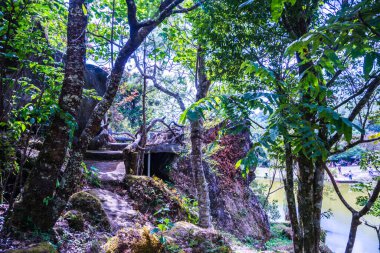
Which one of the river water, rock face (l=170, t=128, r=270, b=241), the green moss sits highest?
rock face (l=170, t=128, r=270, b=241)

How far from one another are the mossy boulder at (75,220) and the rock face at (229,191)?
558cm

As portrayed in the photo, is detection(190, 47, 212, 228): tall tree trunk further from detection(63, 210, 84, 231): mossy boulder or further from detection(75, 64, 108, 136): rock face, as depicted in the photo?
detection(75, 64, 108, 136): rock face

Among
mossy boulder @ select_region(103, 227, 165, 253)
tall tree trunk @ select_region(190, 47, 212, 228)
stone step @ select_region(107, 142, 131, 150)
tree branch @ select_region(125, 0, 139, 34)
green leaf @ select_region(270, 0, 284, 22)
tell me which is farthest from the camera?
stone step @ select_region(107, 142, 131, 150)

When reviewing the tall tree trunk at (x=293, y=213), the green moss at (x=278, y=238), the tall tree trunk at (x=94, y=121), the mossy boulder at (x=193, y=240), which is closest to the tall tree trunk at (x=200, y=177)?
the tall tree trunk at (x=293, y=213)

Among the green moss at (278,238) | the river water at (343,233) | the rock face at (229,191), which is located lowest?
the river water at (343,233)

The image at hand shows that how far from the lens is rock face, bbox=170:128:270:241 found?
962 centimetres

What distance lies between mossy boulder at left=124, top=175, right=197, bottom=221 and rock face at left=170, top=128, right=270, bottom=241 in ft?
8.56

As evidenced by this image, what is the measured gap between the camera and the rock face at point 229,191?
962 centimetres

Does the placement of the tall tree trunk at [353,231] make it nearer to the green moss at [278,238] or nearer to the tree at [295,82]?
the tree at [295,82]

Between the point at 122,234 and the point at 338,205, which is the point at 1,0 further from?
the point at 338,205

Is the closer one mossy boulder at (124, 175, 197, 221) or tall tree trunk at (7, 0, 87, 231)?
tall tree trunk at (7, 0, 87, 231)

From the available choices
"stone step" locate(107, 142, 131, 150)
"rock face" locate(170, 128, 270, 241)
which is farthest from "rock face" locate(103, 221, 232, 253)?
"stone step" locate(107, 142, 131, 150)

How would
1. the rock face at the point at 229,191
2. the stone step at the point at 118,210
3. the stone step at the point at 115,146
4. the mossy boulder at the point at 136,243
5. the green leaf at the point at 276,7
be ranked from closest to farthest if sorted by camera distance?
1. the green leaf at the point at 276,7
2. the mossy boulder at the point at 136,243
3. the stone step at the point at 118,210
4. the rock face at the point at 229,191
5. the stone step at the point at 115,146

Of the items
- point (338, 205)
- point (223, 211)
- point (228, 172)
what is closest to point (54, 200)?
point (223, 211)
